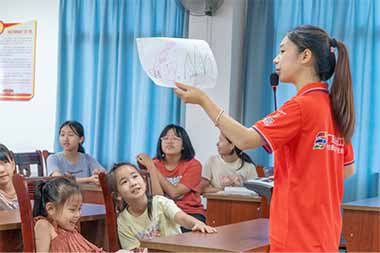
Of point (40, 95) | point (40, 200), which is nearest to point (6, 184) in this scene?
point (40, 200)

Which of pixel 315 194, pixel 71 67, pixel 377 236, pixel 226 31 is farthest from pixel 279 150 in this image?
pixel 71 67

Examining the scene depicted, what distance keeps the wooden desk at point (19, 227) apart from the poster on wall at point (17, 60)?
3.07m

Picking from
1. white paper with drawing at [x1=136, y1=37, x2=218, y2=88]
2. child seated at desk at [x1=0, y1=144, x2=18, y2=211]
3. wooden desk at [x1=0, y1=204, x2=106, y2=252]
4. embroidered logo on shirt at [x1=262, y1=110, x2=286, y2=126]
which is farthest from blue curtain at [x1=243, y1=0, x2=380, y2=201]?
embroidered logo on shirt at [x1=262, y1=110, x2=286, y2=126]

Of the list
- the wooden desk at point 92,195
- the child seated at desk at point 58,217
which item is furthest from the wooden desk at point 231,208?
the child seated at desk at point 58,217

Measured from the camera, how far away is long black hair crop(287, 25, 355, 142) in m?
1.79

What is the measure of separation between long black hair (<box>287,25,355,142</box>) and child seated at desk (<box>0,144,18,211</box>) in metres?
1.84

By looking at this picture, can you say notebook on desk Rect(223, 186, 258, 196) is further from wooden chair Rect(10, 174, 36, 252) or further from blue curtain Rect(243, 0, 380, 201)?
wooden chair Rect(10, 174, 36, 252)

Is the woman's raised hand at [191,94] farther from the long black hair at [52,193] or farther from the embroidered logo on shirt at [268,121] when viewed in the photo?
the long black hair at [52,193]

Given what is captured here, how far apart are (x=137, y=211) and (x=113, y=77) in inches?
114

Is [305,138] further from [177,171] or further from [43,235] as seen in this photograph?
[177,171]

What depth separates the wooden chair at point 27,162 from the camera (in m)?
4.55

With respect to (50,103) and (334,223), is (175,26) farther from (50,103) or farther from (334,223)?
(334,223)

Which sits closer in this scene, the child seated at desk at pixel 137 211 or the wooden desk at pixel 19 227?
the wooden desk at pixel 19 227

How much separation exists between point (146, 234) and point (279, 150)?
4.11 feet
